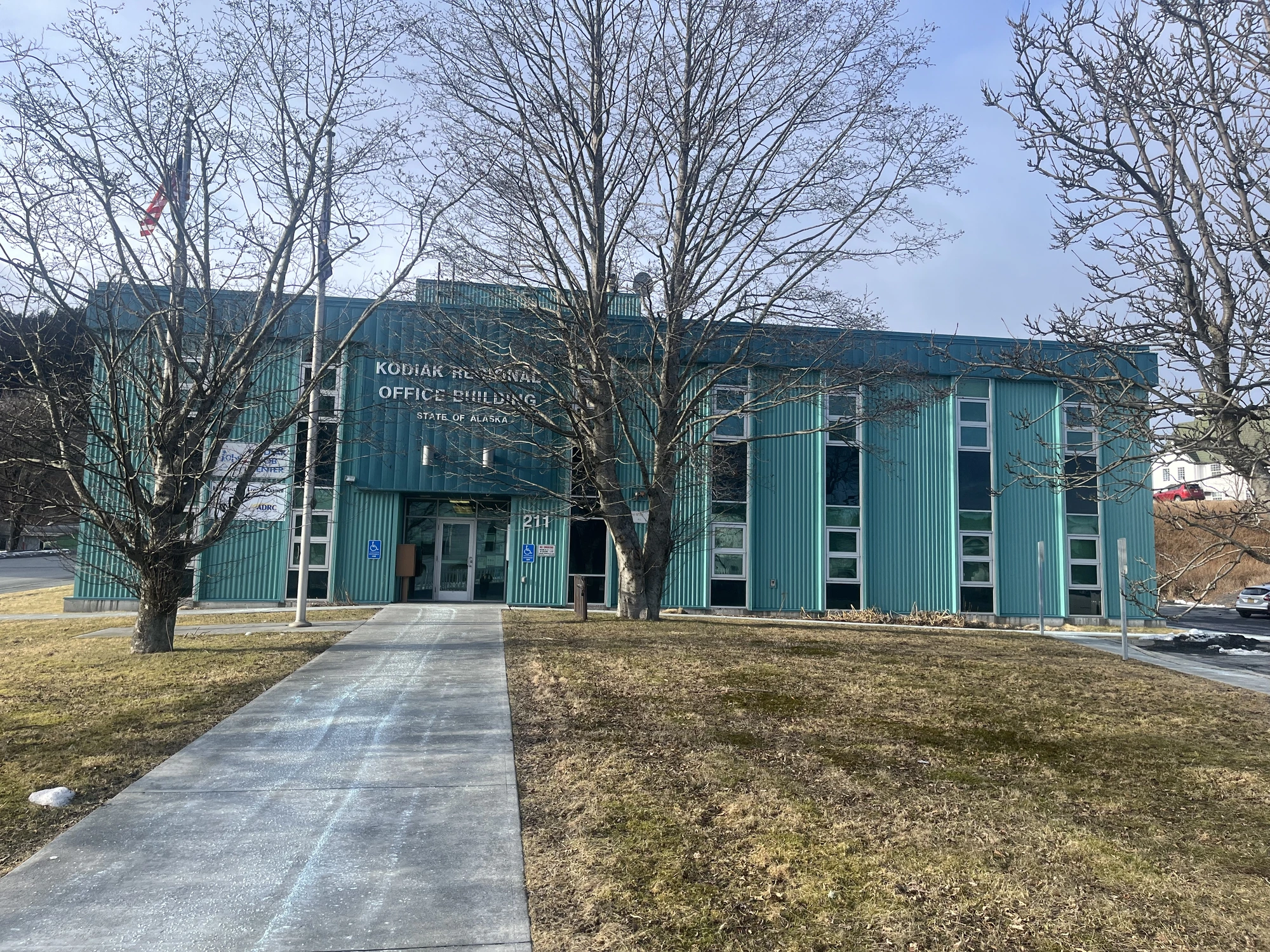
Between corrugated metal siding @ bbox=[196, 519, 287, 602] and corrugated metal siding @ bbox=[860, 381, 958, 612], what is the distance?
48.1ft

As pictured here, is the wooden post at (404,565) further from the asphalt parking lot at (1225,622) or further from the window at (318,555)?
the asphalt parking lot at (1225,622)

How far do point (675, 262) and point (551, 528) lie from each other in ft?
30.4

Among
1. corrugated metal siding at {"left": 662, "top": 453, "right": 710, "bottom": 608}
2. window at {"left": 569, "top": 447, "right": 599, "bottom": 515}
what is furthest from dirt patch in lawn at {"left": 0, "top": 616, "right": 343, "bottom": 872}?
corrugated metal siding at {"left": 662, "top": 453, "right": 710, "bottom": 608}

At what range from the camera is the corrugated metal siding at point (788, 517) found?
22.2 metres

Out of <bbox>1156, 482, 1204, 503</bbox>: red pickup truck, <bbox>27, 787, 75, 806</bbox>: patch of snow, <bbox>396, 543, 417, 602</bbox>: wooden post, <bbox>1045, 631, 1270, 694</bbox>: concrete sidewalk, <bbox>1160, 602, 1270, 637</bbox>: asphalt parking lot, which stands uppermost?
<bbox>1156, 482, 1204, 503</bbox>: red pickup truck

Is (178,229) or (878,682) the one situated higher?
(178,229)

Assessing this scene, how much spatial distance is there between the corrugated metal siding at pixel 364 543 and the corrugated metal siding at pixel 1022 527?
51.1 ft

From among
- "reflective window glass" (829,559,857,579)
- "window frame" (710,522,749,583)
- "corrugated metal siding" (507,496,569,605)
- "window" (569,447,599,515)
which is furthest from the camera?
"reflective window glass" (829,559,857,579)

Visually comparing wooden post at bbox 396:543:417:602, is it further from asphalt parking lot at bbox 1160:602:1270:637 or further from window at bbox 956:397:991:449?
asphalt parking lot at bbox 1160:602:1270:637

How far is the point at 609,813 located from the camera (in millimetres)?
4836

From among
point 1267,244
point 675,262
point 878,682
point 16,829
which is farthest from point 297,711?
point 675,262

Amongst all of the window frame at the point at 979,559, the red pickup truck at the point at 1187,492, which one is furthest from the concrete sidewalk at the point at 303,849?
the window frame at the point at 979,559

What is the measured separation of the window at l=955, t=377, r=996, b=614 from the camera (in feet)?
74.4

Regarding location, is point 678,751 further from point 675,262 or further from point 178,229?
point 675,262
